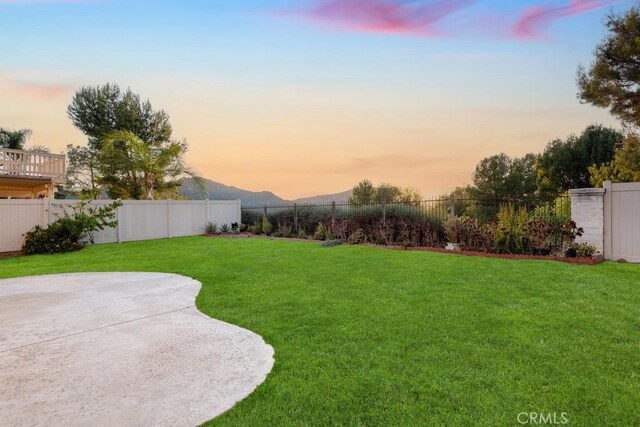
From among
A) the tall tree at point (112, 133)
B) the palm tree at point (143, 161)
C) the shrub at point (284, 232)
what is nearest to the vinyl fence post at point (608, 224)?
the shrub at point (284, 232)

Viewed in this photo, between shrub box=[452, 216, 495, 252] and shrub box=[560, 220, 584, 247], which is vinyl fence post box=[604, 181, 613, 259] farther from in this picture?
shrub box=[452, 216, 495, 252]

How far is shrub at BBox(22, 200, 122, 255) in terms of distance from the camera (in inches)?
454

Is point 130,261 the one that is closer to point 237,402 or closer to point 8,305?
point 8,305

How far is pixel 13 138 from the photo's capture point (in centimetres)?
2141

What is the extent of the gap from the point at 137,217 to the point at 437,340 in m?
14.2

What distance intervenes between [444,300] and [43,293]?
6.07 meters

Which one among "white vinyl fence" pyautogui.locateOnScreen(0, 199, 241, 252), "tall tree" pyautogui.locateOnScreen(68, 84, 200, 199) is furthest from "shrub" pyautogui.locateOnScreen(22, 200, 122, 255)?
"tall tree" pyautogui.locateOnScreen(68, 84, 200, 199)

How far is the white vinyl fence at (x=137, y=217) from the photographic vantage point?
459 inches

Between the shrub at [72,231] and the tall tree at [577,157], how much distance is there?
2730cm

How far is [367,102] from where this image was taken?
11680 mm

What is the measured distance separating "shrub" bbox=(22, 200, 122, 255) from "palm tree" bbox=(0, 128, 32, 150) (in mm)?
12529

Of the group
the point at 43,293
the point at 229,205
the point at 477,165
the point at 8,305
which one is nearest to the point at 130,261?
the point at 43,293

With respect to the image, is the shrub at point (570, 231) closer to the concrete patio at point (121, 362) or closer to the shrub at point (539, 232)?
the shrub at point (539, 232)

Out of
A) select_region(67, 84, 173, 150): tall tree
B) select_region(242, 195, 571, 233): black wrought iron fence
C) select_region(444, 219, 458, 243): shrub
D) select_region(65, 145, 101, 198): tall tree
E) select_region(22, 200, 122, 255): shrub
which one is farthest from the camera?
select_region(65, 145, 101, 198): tall tree
